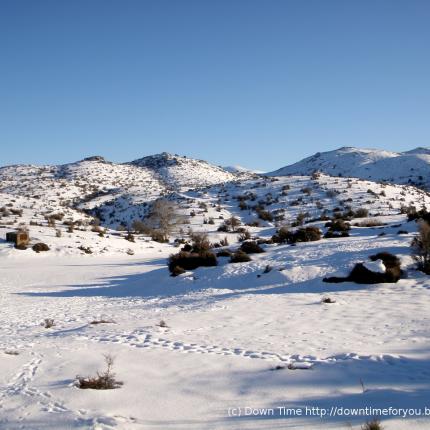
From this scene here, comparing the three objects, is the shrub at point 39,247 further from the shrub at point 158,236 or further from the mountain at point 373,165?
the mountain at point 373,165

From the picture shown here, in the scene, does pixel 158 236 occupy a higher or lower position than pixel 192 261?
higher

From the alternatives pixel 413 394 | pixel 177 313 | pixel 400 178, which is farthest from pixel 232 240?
pixel 400 178

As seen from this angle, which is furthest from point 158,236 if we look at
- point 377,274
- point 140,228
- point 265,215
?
point 377,274

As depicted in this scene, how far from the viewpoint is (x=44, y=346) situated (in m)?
9.25

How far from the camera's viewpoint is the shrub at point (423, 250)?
51.9 feet

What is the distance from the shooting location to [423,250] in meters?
16.1

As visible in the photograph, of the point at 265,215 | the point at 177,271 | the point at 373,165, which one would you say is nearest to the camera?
the point at 177,271

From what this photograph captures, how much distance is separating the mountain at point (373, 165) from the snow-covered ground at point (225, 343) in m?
54.5

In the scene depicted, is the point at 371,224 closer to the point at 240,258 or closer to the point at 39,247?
the point at 240,258

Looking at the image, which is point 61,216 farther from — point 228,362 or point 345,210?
point 228,362

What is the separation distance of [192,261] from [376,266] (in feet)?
28.9

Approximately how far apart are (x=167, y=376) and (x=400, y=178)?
74.7 meters

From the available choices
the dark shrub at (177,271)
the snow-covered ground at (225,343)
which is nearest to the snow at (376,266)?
Result: the snow-covered ground at (225,343)

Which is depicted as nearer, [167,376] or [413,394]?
[413,394]
